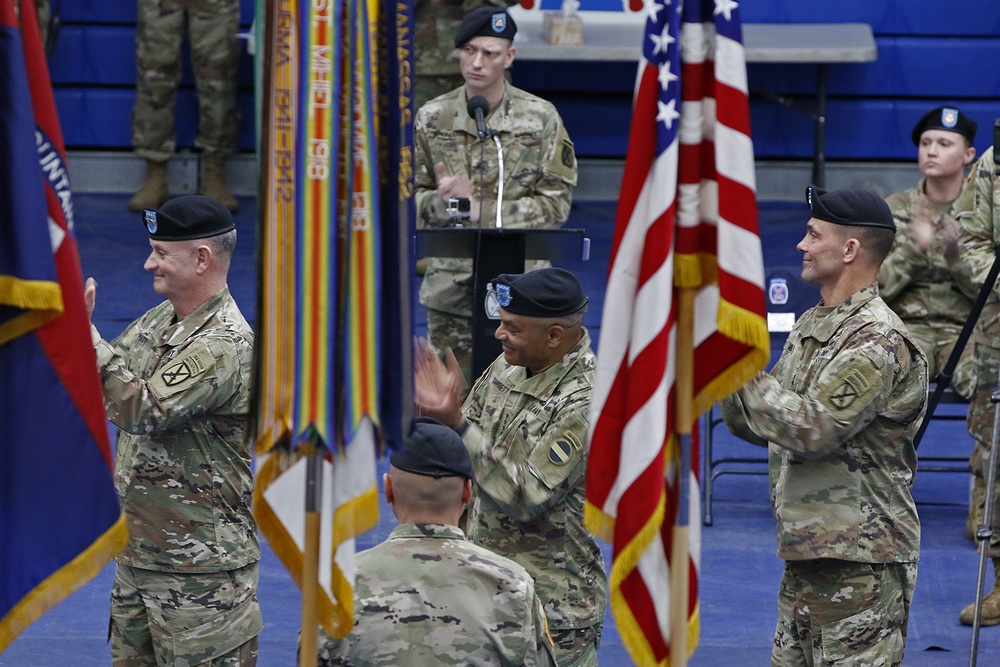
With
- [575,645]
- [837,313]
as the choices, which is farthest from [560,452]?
[837,313]

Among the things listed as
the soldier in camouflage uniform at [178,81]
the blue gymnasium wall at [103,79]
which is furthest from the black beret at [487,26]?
the blue gymnasium wall at [103,79]

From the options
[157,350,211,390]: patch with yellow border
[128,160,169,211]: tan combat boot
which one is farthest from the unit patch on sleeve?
[128,160,169,211]: tan combat boot

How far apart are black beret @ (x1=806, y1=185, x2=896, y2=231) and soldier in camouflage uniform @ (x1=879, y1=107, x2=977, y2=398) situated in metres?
2.50

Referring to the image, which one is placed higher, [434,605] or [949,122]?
[949,122]

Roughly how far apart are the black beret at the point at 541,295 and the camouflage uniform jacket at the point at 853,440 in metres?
0.56

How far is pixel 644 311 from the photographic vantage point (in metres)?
3.19

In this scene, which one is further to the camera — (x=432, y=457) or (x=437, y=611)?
(x=432, y=457)

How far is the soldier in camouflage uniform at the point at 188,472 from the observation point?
4.30 meters

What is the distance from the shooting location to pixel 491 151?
255 inches

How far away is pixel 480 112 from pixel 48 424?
11.9 feet

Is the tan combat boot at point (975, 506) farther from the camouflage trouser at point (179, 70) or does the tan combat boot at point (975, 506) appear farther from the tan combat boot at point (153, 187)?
the tan combat boot at point (153, 187)

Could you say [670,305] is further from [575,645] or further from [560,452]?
[575,645]

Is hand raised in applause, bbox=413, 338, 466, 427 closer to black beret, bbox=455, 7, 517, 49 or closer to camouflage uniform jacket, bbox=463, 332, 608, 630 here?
camouflage uniform jacket, bbox=463, 332, 608, 630

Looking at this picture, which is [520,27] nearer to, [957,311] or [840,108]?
[840,108]
